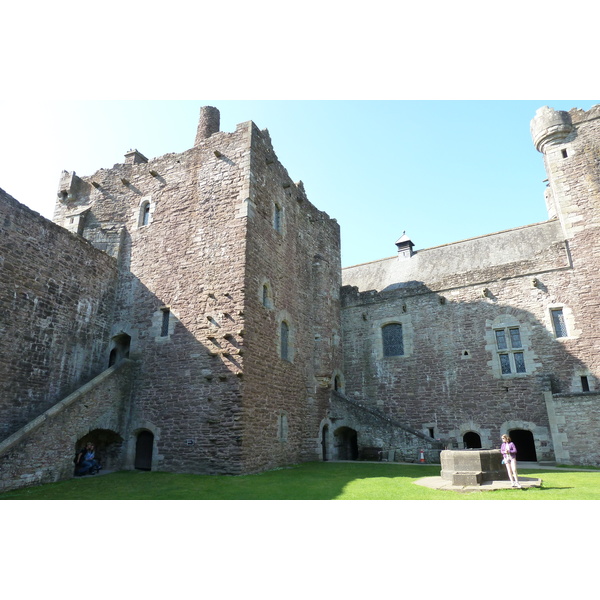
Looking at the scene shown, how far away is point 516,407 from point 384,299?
707cm

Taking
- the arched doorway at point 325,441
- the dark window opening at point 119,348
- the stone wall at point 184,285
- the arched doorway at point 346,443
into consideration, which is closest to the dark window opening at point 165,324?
the stone wall at point 184,285

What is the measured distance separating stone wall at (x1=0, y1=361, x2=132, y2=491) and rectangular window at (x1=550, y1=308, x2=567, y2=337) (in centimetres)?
1565

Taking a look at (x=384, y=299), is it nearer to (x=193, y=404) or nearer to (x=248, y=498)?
(x=193, y=404)

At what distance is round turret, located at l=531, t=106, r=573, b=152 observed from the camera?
1781cm

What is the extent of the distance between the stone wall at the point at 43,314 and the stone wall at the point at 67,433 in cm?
115

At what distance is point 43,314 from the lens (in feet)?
41.2

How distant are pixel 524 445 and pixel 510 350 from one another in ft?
13.0

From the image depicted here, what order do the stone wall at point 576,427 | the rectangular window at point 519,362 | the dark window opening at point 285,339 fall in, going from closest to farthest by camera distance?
the stone wall at point 576,427
the dark window opening at point 285,339
the rectangular window at point 519,362

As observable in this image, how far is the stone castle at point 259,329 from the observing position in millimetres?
12195

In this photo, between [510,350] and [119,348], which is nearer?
[119,348]

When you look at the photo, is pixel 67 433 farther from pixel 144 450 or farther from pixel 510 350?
pixel 510 350

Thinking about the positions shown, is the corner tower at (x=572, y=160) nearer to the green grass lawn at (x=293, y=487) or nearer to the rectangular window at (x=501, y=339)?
the rectangular window at (x=501, y=339)

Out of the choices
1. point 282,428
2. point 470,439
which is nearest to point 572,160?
point 470,439

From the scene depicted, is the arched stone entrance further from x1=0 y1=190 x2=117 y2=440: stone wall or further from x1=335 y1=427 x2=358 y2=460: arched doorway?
x1=335 y1=427 x2=358 y2=460: arched doorway
